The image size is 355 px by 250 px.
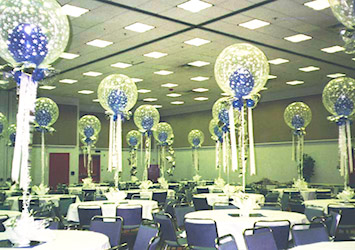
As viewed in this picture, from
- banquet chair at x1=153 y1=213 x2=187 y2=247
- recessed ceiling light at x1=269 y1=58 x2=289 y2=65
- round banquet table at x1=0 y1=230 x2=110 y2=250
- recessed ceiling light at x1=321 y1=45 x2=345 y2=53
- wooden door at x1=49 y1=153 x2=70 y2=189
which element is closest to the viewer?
round banquet table at x1=0 y1=230 x2=110 y2=250

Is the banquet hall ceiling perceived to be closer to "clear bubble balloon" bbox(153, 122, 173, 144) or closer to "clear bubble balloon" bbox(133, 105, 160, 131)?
"clear bubble balloon" bbox(133, 105, 160, 131)

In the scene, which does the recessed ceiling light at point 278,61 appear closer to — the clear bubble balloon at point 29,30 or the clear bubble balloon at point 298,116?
the clear bubble balloon at point 298,116

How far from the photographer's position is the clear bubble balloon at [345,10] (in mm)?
3205

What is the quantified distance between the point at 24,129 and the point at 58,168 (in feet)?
51.7

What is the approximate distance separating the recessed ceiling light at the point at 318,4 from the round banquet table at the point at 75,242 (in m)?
6.32

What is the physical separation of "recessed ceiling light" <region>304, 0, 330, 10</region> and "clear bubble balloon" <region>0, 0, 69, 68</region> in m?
5.80

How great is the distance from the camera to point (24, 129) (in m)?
4.06

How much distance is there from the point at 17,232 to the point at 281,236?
2862 mm

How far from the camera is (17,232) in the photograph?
3738 mm

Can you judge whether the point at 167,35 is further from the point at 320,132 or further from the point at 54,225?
the point at 320,132

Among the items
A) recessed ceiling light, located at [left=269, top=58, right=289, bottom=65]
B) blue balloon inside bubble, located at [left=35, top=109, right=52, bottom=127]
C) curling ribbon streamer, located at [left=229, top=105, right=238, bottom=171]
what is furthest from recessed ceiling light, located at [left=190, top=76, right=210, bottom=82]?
curling ribbon streamer, located at [left=229, top=105, right=238, bottom=171]

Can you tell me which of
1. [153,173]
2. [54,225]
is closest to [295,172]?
[153,173]

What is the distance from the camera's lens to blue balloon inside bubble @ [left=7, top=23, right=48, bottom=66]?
3941mm

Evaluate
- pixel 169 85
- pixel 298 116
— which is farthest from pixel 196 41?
pixel 169 85
